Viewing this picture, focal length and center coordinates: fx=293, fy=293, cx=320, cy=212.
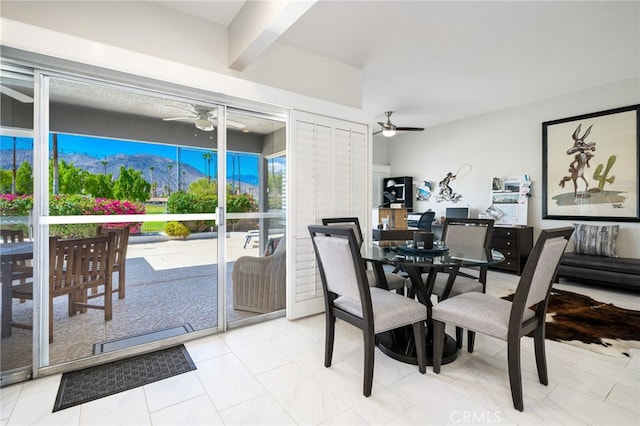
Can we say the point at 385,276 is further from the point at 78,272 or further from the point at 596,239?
the point at 596,239

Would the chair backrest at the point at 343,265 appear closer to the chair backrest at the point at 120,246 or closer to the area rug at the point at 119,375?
the area rug at the point at 119,375

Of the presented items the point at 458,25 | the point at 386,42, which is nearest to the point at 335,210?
the point at 386,42

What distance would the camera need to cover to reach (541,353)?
1879mm

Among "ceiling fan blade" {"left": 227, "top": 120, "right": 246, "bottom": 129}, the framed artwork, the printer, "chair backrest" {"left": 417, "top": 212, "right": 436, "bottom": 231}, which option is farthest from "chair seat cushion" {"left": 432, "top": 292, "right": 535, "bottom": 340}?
the printer

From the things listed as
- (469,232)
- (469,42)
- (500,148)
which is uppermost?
(469,42)

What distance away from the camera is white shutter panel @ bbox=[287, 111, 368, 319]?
3047 mm

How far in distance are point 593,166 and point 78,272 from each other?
6.52 metres

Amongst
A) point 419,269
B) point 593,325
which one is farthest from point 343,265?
point 593,325

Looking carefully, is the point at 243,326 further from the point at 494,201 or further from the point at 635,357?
the point at 494,201

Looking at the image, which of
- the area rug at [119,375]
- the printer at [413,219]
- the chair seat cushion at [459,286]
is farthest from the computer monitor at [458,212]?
the area rug at [119,375]

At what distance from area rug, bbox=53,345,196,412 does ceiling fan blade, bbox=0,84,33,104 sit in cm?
192

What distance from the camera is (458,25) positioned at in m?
2.82

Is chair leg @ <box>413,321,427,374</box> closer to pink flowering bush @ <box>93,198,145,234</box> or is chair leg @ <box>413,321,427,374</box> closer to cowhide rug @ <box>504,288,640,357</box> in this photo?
cowhide rug @ <box>504,288,640,357</box>

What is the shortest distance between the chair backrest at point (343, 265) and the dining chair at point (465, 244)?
997mm
